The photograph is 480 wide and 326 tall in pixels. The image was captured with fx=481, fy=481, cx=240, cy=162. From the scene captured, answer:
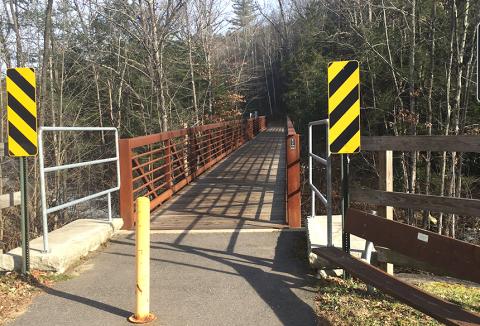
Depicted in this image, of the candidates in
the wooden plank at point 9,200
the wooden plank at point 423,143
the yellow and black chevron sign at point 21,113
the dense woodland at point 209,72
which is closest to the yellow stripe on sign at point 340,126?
the wooden plank at point 423,143

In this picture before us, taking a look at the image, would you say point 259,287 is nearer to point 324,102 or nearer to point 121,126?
point 324,102

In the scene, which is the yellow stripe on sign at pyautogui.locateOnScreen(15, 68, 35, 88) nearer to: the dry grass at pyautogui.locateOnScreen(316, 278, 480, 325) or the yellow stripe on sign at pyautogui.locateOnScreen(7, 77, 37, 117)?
the yellow stripe on sign at pyautogui.locateOnScreen(7, 77, 37, 117)

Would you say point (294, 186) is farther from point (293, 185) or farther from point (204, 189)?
point (204, 189)

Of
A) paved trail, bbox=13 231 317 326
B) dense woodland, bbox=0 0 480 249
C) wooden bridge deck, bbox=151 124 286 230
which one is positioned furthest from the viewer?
dense woodland, bbox=0 0 480 249

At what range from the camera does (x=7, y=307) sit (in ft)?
13.8

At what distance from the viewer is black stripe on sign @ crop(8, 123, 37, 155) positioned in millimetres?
Answer: 4953

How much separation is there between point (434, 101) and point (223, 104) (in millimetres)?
20764

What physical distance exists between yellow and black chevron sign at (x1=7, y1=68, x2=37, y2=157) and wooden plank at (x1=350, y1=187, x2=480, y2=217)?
3402 millimetres

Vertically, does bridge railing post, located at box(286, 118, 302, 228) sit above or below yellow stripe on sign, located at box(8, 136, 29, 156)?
below

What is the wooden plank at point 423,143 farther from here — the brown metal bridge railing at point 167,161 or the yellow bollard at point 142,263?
the brown metal bridge railing at point 167,161

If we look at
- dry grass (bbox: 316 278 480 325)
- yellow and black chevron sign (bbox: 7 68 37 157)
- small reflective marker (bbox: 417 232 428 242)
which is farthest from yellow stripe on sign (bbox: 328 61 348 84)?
yellow and black chevron sign (bbox: 7 68 37 157)

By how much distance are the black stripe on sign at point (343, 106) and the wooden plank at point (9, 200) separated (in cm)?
341

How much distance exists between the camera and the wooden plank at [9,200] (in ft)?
16.4

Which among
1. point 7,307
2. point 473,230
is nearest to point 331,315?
point 7,307
